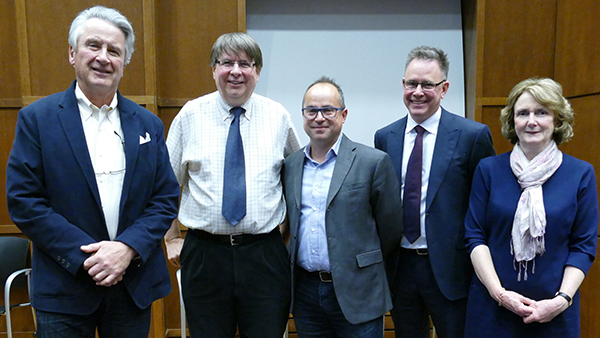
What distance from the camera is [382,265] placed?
1689 millimetres

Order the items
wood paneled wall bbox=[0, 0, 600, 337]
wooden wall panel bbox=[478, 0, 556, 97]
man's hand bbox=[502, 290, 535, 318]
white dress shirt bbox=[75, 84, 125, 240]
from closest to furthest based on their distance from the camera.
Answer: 1. white dress shirt bbox=[75, 84, 125, 240]
2. man's hand bbox=[502, 290, 535, 318]
3. wood paneled wall bbox=[0, 0, 600, 337]
4. wooden wall panel bbox=[478, 0, 556, 97]

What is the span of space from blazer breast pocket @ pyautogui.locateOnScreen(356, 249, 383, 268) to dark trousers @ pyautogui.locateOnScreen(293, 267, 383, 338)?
154mm

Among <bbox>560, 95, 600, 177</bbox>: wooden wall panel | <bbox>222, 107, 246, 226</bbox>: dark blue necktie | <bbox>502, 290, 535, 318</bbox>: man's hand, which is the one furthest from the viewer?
<bbox>560, 95, 600, 177</bbox>: wooden wall panel

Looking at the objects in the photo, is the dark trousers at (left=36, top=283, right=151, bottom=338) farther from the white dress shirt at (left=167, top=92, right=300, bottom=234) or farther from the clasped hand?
the clasped hand

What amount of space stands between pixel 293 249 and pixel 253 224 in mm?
211

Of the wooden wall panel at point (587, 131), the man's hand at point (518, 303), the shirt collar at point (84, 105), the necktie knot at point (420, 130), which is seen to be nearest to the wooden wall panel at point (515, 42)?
the wooden wall panel at point (587, 131)

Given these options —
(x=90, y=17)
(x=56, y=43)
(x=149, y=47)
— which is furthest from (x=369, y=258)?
(x=56, y=43)

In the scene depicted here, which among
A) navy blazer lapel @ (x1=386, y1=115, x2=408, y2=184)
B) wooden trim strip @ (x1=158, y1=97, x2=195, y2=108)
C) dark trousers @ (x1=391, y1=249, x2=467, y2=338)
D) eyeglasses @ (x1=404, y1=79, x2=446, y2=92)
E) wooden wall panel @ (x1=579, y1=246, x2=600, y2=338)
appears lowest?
wooden wall panel @ (x1=579, y1=246, x2=600, y2=338)

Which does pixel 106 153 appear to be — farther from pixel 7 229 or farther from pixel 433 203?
pixel 7 229

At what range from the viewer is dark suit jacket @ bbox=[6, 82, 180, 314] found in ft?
4.20

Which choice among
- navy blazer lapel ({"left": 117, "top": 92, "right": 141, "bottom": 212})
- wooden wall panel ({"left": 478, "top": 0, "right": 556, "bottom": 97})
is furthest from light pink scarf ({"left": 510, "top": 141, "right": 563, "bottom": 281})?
wooden wall panel ({"left": 478, "top": 0, "right": 556, "bottom": 97})

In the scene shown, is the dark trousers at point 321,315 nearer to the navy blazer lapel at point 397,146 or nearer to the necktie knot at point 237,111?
the navy blazer lapel at point 397,146

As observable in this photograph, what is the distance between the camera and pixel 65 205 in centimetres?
133

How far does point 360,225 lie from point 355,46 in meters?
1.96
